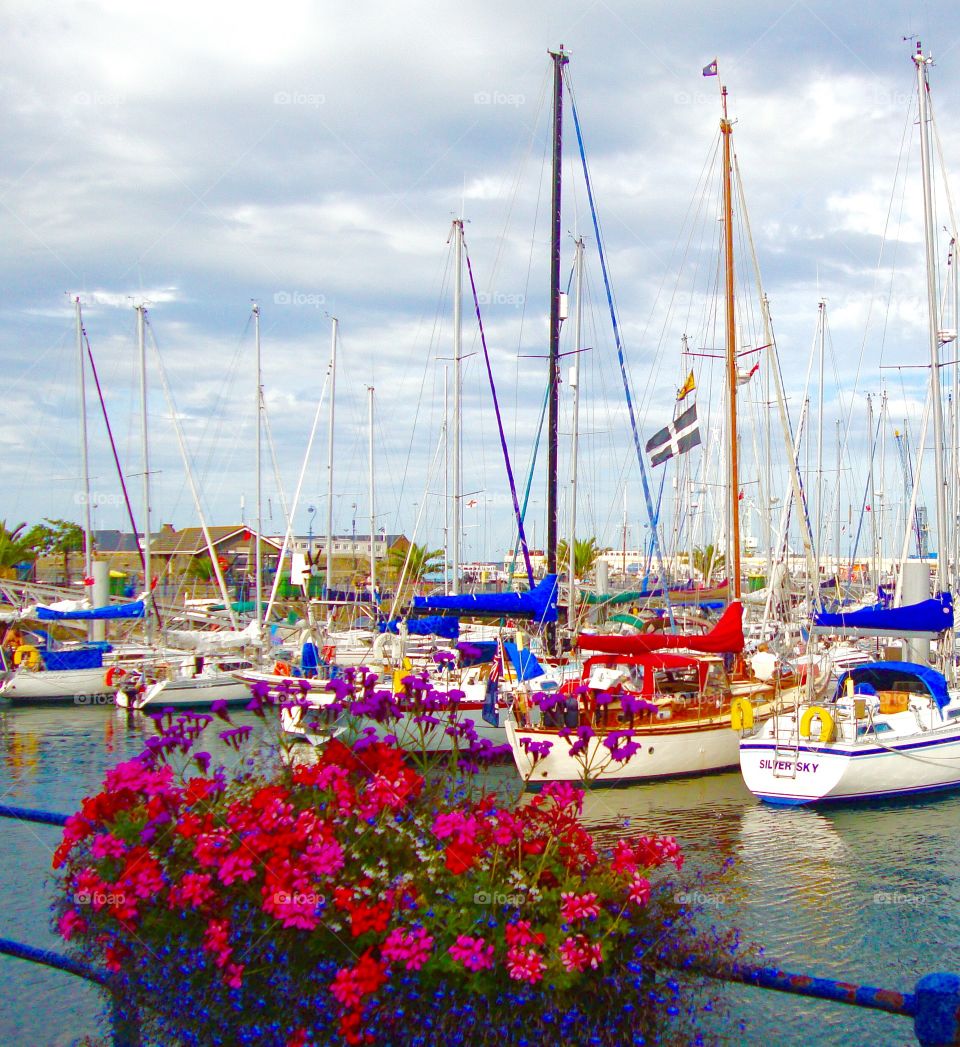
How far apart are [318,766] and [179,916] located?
99 centimetres

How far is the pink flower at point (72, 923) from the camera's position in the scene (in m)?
4.79

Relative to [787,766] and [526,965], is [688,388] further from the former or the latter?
[526,965]

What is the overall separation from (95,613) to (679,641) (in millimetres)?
28443

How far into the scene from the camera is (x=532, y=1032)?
13.6 feet

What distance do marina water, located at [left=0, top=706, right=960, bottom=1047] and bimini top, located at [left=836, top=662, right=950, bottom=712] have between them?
2246 mm

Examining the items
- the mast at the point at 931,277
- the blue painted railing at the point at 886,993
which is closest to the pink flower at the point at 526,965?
the blue painted railing at the point at 886,993

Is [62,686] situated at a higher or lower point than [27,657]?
lower

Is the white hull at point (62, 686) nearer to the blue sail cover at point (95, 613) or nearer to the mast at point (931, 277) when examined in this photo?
the blue sail cover at point (95, 613)

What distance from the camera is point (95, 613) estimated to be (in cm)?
4309

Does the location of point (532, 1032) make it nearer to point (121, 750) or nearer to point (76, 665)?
point (121, 750)

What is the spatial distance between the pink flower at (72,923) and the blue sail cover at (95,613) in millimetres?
39932

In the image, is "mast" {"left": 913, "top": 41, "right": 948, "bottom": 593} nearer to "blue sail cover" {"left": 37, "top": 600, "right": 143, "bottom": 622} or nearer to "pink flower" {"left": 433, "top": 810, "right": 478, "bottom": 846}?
"pink flower" {"left": 433, "top": 810, "right": 478, "bottom": 846}

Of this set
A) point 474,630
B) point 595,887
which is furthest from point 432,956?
point 474,630

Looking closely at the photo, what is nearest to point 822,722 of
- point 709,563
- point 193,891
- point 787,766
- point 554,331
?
point 787,766
